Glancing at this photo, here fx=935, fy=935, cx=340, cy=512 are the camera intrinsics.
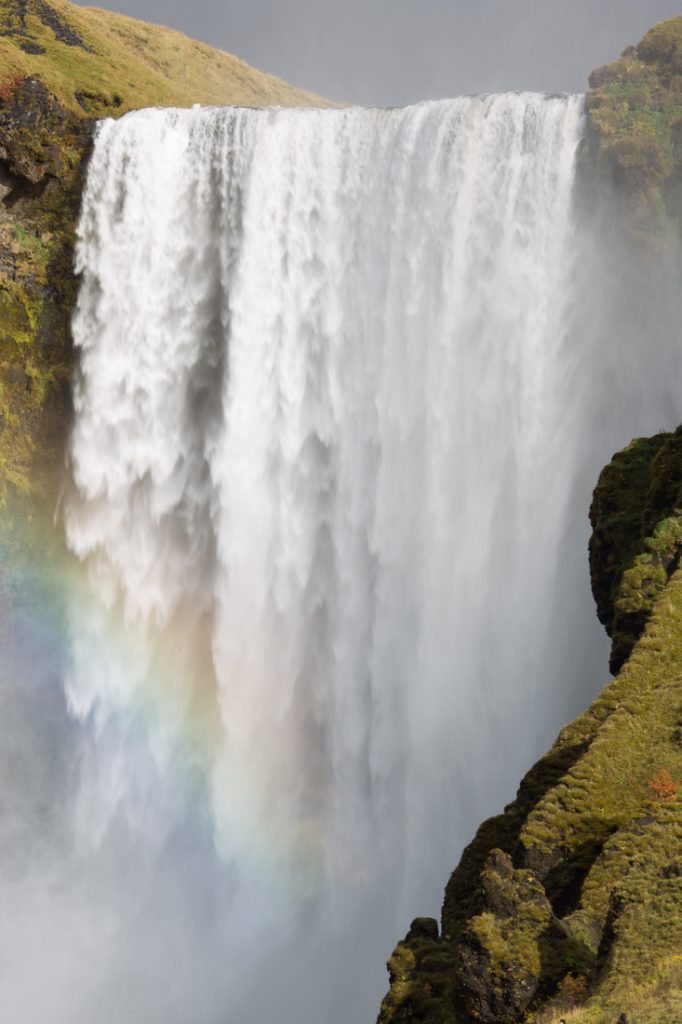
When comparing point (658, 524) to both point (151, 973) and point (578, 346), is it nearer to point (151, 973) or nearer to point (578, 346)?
point (578, 346)

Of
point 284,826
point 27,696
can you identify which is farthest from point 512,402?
point 27,696

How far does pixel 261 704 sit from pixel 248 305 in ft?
39.9

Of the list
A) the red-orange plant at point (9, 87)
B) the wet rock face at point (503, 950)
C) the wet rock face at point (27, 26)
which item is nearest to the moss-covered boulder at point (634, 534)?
the wet rock face at point (503, 950)

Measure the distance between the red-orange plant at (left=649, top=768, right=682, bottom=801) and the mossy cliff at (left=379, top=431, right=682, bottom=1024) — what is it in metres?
0.02

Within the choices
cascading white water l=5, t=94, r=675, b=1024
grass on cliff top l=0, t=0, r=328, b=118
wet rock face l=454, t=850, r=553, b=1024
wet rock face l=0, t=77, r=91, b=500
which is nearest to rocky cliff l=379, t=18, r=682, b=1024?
wet rock face l=454, t=850, r=553, b=1024

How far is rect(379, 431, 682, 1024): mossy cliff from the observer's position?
27.2 feet

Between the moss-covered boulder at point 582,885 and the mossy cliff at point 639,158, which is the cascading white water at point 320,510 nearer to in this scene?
the mossy cliff at point 639,158

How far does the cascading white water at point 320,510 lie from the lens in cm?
2430

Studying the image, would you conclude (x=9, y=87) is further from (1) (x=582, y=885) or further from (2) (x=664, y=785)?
(1) (x=582, y=885)

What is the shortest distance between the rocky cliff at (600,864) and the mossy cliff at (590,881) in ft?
0.05

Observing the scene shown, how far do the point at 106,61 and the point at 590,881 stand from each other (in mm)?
39105

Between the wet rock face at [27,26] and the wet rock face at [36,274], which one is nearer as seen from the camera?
the wet rock face at [36,274]

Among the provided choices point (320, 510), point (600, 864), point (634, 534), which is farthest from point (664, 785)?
point (320, 510)

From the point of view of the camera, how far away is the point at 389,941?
914 inches
